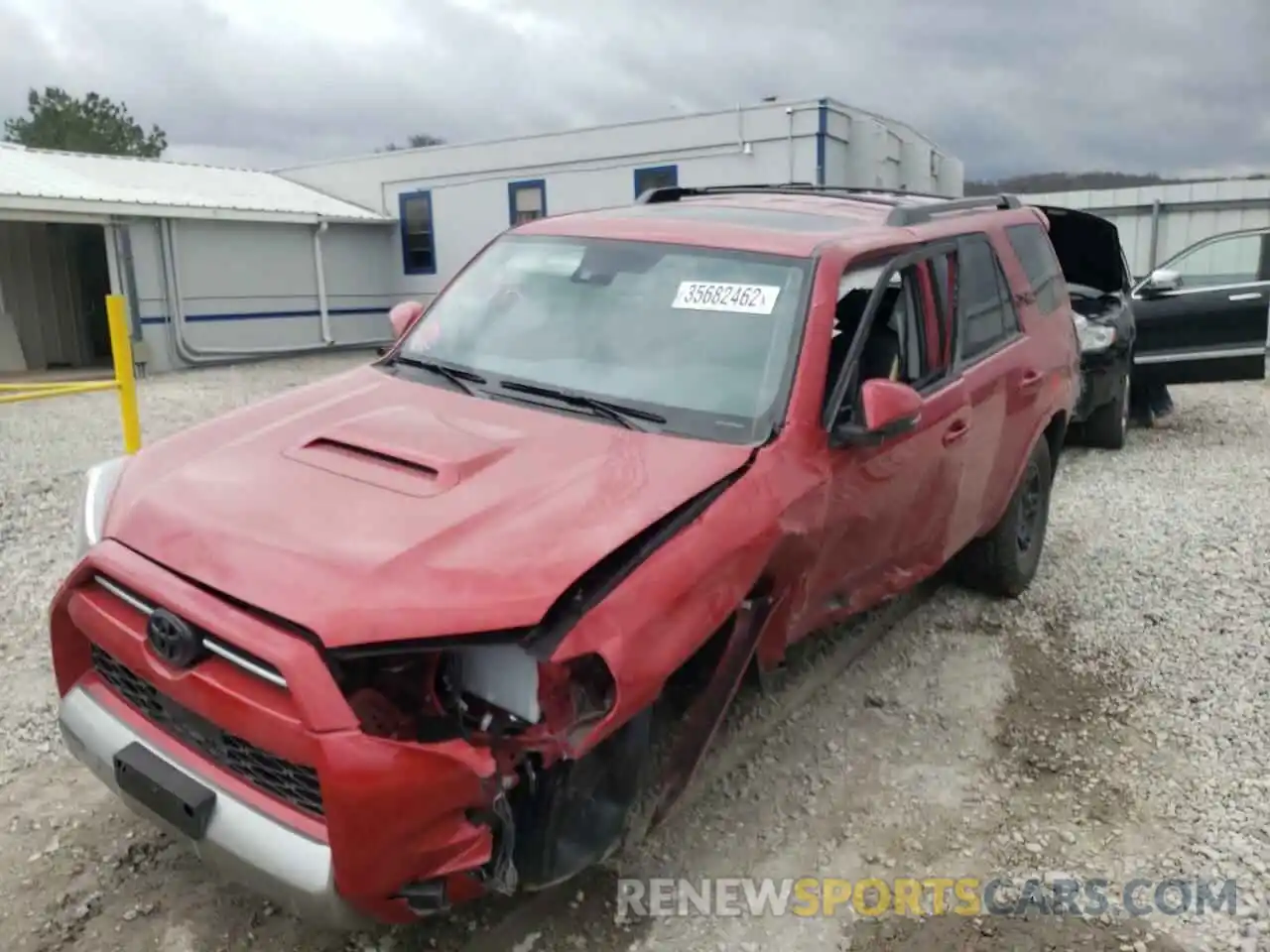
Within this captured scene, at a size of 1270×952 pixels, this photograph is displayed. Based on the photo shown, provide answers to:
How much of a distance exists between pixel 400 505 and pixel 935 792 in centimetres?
219

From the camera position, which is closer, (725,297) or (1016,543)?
(725,297)

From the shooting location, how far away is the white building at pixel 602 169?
15.4 metres

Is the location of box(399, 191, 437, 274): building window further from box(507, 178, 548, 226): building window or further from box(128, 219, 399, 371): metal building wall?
box(507, 178, 548, 226): building window

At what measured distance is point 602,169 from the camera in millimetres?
17375

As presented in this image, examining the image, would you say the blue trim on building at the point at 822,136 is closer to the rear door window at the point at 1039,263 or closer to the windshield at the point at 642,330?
the rear door window at the point at 1039,263

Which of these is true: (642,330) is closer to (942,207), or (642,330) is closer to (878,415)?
(878,415)

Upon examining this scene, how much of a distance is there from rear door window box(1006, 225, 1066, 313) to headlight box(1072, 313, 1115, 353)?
9.15 feet

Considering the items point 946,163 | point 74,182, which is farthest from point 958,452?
point 946,163

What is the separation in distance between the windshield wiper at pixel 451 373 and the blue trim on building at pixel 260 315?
1416 centimetres

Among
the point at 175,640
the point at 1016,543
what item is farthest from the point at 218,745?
the point at 1016,543

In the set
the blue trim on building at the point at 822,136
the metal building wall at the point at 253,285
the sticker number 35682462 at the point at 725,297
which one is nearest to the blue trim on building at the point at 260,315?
the metal building wall at the point at 253,285

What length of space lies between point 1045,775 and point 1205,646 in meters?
1.64

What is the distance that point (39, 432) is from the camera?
386 inches

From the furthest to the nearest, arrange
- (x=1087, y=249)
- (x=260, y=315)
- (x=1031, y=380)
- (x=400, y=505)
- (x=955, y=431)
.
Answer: (x=260, y=315) → (x=1087, y=249) → (x=1031, y=380) → (x=955, y=431) → (x=400, y=505)
